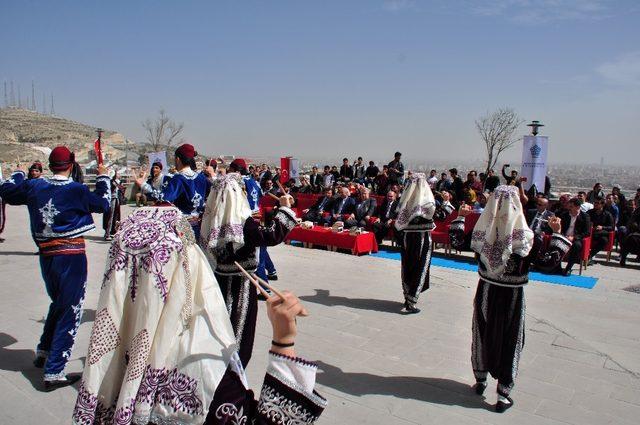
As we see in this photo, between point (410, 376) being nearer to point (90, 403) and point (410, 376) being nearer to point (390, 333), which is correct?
point (390, 333)

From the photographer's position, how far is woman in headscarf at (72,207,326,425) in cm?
177

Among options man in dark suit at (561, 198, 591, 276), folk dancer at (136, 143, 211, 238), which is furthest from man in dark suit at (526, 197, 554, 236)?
folk dancer at (136, 143, 211, 238)

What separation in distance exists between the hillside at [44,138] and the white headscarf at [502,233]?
152 ft

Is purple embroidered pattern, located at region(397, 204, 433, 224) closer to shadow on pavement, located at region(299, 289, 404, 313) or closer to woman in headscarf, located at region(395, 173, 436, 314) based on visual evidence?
woman in headscarf, located at region(395, 173, 436, 314)

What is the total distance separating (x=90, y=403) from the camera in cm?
186

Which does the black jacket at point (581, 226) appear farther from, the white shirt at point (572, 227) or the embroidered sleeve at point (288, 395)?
the embroidered sleeve at point (288, 395)

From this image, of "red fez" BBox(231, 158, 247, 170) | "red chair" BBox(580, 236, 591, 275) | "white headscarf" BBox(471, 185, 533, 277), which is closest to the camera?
"white headscarf" BBox(471, 185, 533, 277)

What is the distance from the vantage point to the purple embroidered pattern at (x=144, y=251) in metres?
1.86

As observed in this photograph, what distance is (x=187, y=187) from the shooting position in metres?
5.91

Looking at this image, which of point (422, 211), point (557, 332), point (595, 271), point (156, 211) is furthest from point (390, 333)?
point (595, 271)

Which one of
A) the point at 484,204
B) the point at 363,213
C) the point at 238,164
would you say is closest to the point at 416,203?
the point at 238,164

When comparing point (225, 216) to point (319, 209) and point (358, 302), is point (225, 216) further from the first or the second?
point (319, 209)

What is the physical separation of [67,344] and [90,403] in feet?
9.89

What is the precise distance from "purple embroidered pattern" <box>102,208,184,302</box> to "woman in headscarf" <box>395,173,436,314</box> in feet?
17.3
